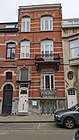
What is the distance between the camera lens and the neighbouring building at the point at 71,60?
19.5 meters

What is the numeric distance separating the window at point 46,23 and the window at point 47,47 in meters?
1.70

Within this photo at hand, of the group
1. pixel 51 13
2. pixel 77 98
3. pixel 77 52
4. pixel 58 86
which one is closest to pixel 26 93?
pixel 58 86

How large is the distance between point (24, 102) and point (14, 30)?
8697 mm

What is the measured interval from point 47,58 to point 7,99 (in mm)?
6419

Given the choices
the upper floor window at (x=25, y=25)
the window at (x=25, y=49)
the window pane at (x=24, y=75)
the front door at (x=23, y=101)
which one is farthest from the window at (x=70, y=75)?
the upper floor window at (x=25, y=25)

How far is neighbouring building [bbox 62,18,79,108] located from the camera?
19.5 m

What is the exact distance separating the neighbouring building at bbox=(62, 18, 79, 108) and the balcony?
3.56ft

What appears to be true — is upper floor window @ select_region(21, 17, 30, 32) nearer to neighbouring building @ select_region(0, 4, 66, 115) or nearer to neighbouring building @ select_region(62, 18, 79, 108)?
neighbouring building @ select_region(0, 4, 66, 115)

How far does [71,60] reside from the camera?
1997 cm

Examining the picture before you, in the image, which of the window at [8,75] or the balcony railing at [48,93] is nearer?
the balcony railing at [48,93]

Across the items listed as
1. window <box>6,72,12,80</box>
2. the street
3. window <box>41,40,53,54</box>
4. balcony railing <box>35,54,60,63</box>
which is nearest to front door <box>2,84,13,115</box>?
window <box>6,72,12,80</box>

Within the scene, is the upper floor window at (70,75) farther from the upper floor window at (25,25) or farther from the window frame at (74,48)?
the upper floor window at (25,25)

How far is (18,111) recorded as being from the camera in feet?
62.8

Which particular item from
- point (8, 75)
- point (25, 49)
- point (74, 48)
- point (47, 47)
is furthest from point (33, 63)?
point (74, 48)
